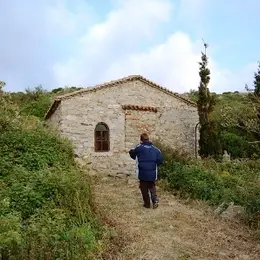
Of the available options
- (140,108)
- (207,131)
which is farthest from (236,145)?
(140,108)

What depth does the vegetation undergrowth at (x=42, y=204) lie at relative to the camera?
248 inches

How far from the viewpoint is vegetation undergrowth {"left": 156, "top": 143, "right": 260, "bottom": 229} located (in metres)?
10.1

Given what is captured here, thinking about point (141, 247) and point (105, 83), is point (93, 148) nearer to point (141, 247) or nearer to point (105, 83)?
point (105, 83)

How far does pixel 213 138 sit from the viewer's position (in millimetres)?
19453

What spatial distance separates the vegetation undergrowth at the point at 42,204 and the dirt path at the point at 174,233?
0.79m

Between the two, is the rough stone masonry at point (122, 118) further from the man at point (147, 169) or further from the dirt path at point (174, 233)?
the man at point (147, 169)

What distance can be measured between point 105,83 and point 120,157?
3.20 metres

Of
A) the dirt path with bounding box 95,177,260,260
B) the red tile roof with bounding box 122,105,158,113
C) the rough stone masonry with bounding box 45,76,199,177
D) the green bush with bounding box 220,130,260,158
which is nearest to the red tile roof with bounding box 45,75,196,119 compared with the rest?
the rough stone masonry with bounding box 45,76,199,177

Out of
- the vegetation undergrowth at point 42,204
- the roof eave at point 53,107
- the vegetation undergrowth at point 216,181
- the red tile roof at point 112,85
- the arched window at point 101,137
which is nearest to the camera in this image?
the vegetation undergrowth at point 42,204

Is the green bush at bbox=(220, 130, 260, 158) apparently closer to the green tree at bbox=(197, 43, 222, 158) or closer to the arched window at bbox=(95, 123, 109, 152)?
the green tree at bbox=(197, 43, 222, 158)

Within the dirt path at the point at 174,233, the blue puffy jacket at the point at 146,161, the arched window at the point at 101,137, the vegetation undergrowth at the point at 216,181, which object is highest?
the arched window at the point at 101,137

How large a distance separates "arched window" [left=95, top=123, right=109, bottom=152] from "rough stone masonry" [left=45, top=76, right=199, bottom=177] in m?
0.16

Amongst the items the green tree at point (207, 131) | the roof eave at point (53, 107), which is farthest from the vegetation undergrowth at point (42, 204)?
the green tree at point (207, 131)

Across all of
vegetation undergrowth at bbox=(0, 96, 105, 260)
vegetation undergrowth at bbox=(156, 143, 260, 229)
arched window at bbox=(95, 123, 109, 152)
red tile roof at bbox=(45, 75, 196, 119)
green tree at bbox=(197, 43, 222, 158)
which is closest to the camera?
vegetation undergrowth at bbox=(0, 96, 105, 260)
